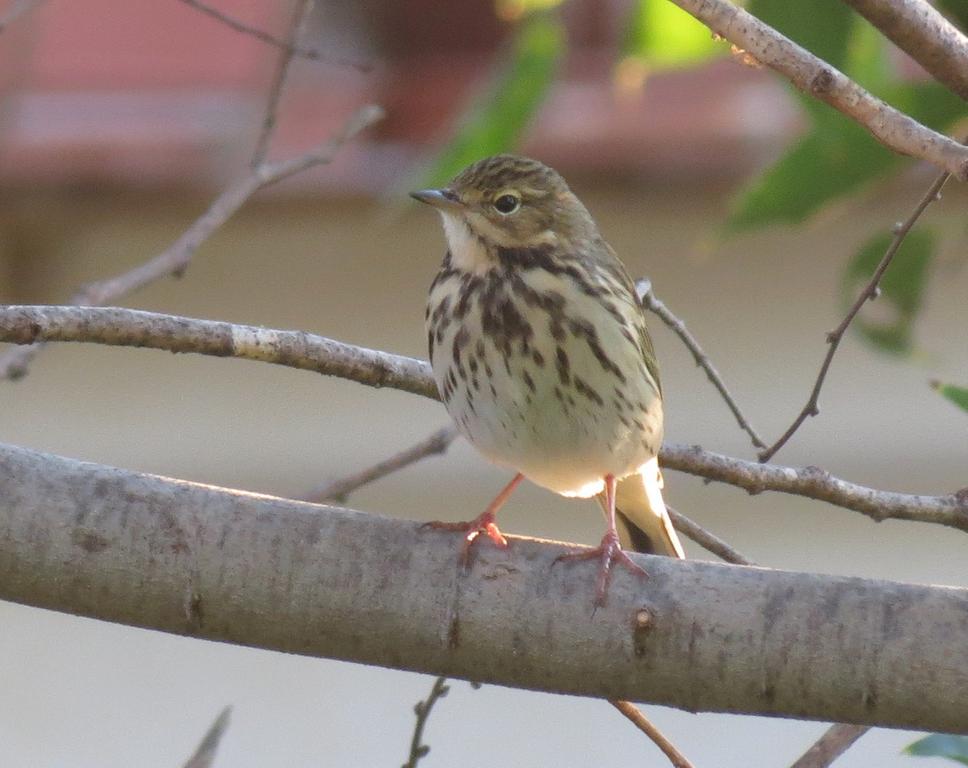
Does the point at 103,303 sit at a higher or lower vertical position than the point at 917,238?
lower

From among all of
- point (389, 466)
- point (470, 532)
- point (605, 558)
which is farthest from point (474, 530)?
point (389, 466)

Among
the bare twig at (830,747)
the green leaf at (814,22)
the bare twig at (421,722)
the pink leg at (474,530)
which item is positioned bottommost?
the bare twig at (830,747)

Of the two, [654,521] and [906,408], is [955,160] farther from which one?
[906,408]

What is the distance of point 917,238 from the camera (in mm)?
2934

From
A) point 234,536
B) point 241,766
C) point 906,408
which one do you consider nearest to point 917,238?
point 234,536

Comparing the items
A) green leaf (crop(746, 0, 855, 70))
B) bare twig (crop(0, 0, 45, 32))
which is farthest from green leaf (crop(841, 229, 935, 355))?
bare twig (crop(0, 0, 45, 32))

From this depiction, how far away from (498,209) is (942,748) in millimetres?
1216

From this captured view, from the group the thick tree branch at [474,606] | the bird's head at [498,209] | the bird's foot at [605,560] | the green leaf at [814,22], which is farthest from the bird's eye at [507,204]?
the thick tree branch at [474,606]

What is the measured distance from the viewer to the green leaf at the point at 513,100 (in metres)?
2.80

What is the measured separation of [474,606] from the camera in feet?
6.08

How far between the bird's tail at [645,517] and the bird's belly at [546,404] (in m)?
0.35

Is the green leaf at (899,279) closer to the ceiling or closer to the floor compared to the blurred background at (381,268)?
closer to the floor

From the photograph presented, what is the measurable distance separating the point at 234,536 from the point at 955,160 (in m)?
0.90

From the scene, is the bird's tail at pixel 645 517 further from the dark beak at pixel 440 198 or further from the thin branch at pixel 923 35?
the thin branch at pixel 923 35
